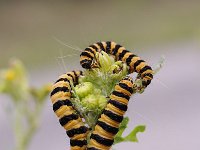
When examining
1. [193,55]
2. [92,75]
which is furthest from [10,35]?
[92,75]


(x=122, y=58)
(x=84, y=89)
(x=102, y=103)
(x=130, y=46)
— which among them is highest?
(x=130, y=46)

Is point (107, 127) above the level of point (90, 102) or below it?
below

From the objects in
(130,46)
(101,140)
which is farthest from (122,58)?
(130,46)

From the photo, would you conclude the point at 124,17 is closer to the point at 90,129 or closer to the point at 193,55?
the point at 193,55

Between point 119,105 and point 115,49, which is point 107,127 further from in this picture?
point 115,49

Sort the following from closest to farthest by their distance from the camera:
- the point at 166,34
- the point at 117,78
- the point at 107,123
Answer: the point at 107,123 → the point at 117,78 → the point at 166,34

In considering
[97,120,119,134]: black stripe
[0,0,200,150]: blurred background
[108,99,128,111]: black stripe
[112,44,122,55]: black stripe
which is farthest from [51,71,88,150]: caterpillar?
[0,0,200,150]: blurred background
